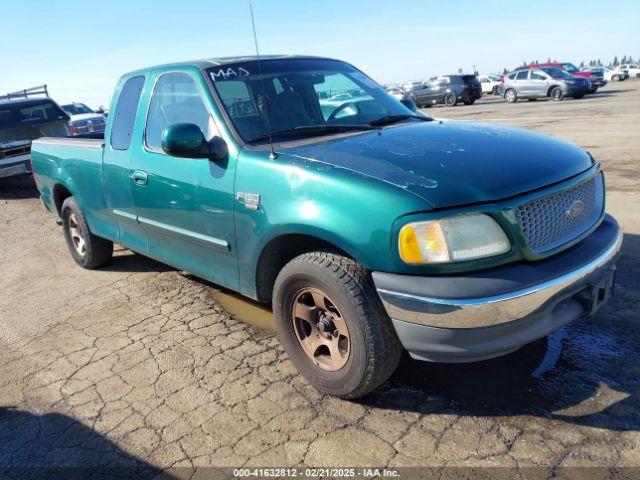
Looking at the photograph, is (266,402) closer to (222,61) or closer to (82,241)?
(222,61)

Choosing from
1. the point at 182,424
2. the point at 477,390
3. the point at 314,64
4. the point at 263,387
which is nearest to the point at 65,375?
the point at 182,424

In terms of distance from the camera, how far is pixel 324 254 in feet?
8.98

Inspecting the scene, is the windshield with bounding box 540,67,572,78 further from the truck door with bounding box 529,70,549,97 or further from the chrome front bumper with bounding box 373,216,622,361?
the chrome front bumper with bounding box 373,216,622,361

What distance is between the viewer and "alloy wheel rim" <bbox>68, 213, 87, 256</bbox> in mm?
5414

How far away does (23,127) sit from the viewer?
10.8 meters

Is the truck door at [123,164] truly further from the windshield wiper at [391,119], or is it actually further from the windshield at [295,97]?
the windshield wiper at [391,119]

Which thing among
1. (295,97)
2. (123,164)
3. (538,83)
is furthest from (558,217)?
(538,83)

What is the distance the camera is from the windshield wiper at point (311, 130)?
333cm

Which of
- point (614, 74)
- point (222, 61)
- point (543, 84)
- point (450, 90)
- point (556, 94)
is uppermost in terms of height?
point (222, 61)

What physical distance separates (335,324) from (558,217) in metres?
1.24

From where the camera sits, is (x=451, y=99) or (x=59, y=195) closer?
(x=59, y=195)

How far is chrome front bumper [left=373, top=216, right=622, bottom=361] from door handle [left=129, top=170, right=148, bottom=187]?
214 centimetres

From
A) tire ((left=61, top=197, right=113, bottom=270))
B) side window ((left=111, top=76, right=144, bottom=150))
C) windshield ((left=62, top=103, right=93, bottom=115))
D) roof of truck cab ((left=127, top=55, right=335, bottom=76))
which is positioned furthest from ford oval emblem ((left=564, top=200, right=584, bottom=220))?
windshield ((left=62, top=103, right=93, bottom=115))

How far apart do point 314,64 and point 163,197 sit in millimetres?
1544
